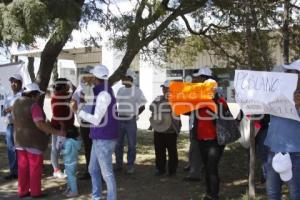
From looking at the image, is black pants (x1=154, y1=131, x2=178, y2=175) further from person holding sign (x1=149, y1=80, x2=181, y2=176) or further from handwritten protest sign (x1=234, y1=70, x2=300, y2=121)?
handwritten protest sign (x1=234, y1=70, x2=300, y2=121)

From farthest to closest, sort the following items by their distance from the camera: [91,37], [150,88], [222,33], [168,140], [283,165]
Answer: [150,88] < [222,33] < [91,37] < [168,140] < [283,165]

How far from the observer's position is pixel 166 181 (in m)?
8.17

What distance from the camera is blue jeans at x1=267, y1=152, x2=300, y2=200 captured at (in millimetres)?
4828

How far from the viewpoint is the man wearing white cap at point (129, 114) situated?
28.5 feet

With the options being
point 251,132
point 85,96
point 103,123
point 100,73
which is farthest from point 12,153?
point 251,132

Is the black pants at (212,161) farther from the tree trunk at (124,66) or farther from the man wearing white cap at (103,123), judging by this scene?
the tree trunk at (124,66)

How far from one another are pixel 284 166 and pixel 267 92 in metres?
0.97

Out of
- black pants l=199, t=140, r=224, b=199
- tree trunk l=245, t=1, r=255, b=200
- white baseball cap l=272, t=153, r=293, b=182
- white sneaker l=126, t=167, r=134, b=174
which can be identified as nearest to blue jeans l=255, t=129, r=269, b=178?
tree trunk l=245, t=1, r=255, b=200

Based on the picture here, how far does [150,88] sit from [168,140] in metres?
23.7

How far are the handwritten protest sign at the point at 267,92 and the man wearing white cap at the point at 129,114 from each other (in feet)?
10.2

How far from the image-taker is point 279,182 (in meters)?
5.05

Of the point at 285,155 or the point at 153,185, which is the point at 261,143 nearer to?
the point at 153,185

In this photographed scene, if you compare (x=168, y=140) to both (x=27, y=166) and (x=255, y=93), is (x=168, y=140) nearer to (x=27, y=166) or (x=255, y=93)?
(x=27, y=166)

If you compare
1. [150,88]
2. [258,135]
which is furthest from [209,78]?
[150,88]
